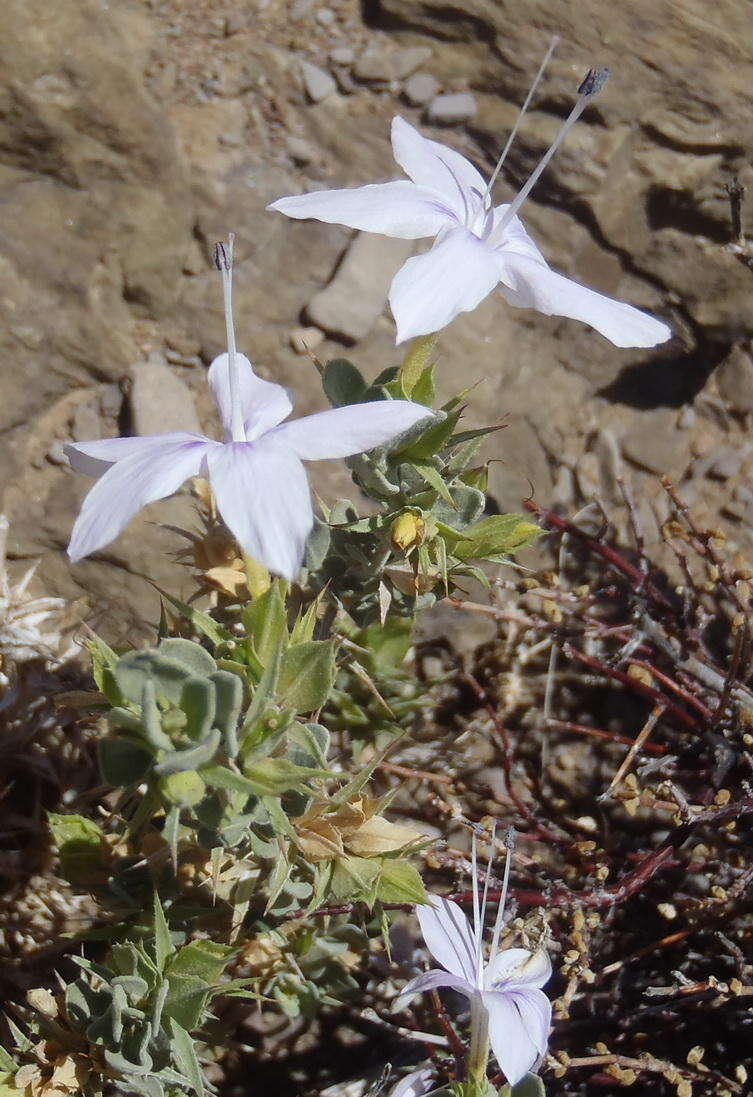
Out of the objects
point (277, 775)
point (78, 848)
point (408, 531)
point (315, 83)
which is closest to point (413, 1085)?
point (78, 848)

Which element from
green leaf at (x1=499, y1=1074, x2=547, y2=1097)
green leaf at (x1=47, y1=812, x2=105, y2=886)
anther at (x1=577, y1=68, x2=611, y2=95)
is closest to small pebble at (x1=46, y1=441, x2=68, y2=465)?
green leaf at (x1=47, y1=812, x2=105, y2=886)

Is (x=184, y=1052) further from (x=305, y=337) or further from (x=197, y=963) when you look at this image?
(x=305, y=337)

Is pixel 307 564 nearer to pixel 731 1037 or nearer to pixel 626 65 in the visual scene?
pixel 731 1037

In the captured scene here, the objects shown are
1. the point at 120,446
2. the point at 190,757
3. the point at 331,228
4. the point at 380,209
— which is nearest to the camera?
the point at 190,757

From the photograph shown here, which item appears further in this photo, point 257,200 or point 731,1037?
point 257,200

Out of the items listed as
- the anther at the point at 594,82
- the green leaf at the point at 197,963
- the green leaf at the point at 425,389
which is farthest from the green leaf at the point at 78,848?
the anther at the point at 594,82

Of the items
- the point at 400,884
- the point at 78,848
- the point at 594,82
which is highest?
the point at 594,82

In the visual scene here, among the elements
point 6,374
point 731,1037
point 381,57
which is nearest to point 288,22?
point 381,57
